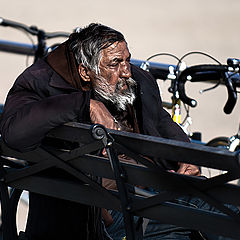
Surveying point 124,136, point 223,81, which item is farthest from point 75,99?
point 223,81

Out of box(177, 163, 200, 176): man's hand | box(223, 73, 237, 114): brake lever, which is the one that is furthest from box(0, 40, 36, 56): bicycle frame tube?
box(177, 163, 200, 176): man's hand

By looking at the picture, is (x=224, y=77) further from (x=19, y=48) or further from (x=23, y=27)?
(x=19, y=48)

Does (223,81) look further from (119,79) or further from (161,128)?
(119,79)

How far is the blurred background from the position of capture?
30.4ft

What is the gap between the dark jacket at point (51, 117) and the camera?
2.71 metres

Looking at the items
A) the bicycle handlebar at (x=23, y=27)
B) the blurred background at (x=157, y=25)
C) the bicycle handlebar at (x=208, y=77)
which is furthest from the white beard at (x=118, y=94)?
the blurred background at (x=157, y=25)

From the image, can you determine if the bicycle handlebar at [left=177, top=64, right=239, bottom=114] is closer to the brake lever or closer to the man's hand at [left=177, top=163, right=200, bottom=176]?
the brake lever

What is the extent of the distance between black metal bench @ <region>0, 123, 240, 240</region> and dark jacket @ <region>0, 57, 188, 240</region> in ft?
0.26

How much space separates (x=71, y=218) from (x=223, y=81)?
5.70ft

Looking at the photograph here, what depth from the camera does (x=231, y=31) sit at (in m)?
11.6

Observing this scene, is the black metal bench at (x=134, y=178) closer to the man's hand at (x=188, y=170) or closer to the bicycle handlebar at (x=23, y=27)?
the man's hand at (x=188, y=170)

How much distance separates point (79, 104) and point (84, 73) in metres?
0.56

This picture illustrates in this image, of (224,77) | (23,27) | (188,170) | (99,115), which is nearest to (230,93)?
(224,77)

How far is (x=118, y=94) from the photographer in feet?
10.9
